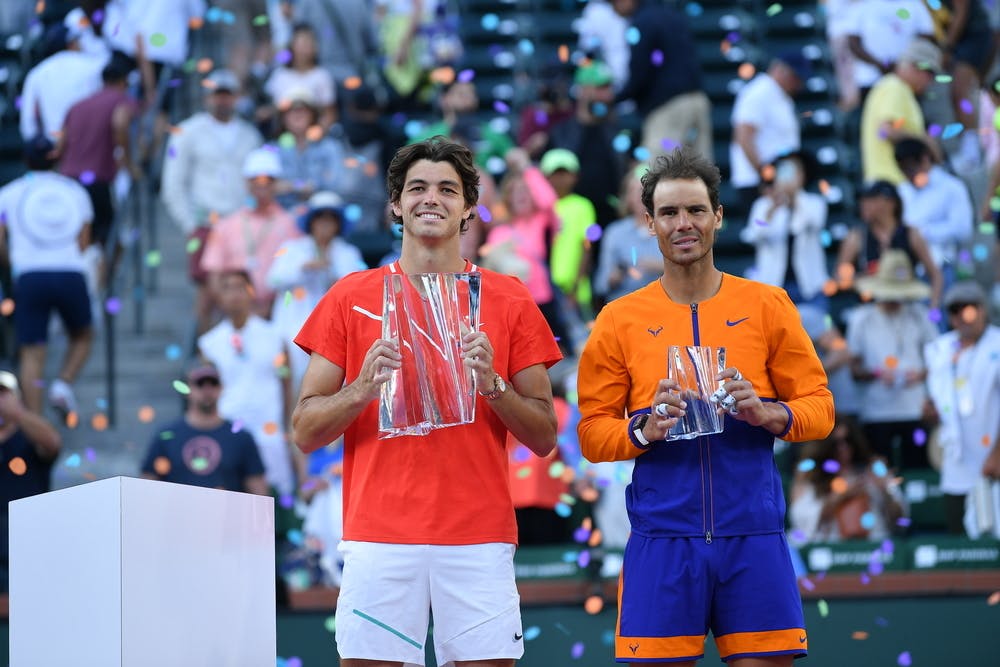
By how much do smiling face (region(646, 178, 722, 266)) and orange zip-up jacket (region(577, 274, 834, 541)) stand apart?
12 cm

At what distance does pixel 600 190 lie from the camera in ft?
33.4

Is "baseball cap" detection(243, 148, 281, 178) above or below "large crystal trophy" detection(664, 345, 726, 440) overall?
above

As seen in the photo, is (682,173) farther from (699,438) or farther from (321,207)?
(321,207)

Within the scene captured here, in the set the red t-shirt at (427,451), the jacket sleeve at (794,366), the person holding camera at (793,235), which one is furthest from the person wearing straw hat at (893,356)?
the red t-shirt at (427,451)

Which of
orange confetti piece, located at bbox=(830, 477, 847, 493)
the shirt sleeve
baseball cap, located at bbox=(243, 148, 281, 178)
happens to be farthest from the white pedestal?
baseball cap, located at bbox=(243, 148, 281, 178)

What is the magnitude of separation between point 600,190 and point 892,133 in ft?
5.96

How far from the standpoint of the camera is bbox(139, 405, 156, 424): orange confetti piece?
32.1 ft

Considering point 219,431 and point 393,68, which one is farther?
point 393,68

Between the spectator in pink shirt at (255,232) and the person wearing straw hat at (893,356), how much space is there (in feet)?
10.8

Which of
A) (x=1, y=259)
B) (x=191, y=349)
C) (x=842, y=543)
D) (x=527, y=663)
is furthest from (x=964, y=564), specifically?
(x=1, y=259)

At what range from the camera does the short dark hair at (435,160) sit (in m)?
4.06

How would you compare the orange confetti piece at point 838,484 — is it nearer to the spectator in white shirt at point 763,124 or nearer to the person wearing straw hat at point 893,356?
the person wearing straw hat at point 893,356

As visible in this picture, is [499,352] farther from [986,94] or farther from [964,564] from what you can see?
[986,94]

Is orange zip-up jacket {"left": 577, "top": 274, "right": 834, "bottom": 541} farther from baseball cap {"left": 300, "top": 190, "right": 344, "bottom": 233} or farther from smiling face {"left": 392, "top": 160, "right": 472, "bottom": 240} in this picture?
baseball cap {"left": 300, "top": 190, "right": 344, "bottom": 233}
